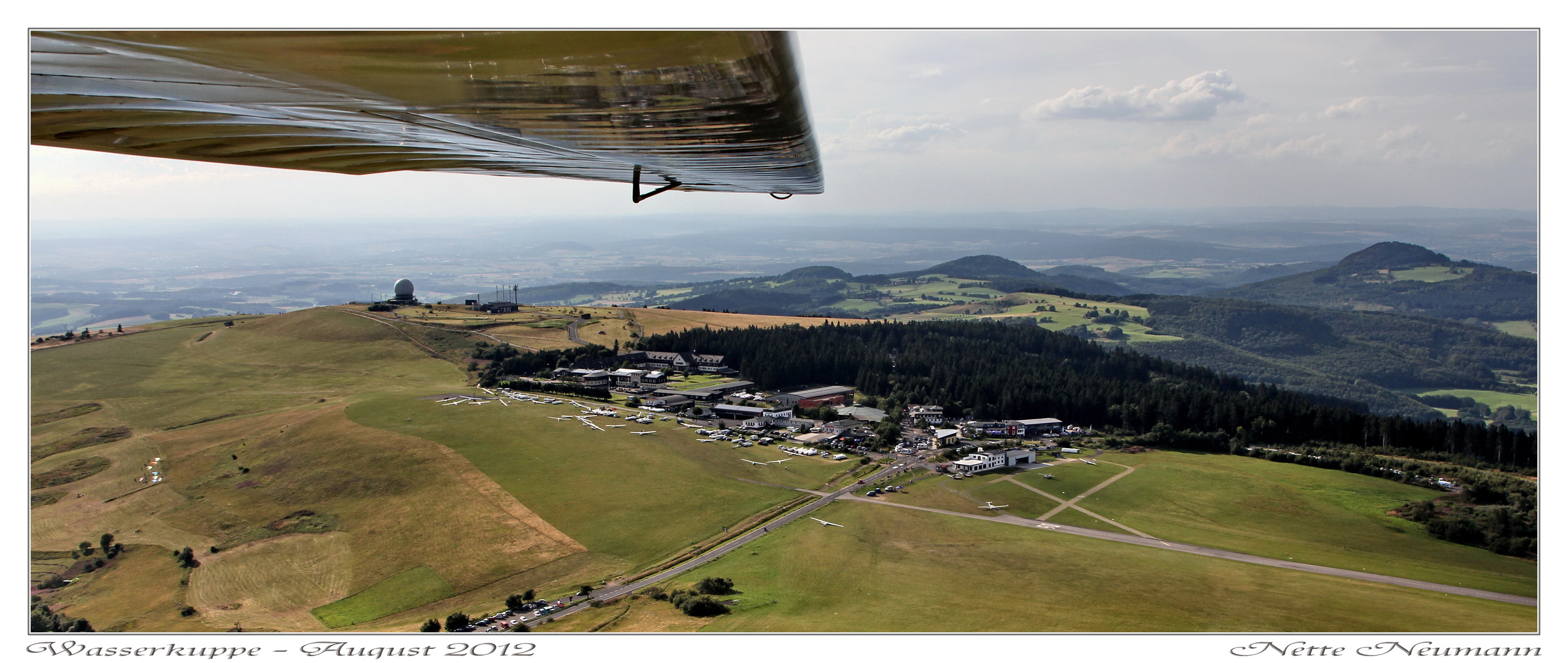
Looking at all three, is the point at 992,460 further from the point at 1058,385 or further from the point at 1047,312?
the point at 1047,312

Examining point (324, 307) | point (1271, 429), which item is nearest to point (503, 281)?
point (324, 307)

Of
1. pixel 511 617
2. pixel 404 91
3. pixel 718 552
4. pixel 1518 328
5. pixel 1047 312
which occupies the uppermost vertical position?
pixel 404 91

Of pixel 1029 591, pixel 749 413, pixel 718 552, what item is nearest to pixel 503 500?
pixel 718 552

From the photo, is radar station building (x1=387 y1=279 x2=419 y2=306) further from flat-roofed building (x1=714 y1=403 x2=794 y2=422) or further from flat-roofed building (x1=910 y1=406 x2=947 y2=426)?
flat-roofed building (x1=910 y1=406 x2=947 y2=426)

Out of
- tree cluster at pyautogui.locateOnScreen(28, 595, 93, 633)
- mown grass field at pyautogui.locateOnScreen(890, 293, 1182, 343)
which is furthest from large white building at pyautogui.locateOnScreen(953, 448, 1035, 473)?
mown grass field at pyautogui.locateOnScreen(890, 293, 1182, 343)

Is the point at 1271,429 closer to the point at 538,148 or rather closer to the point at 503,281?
the point at 538,148
